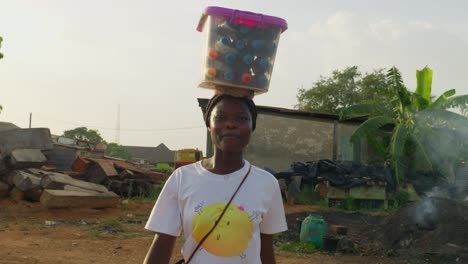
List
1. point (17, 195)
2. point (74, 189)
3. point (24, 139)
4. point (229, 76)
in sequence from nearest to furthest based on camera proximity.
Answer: point (229, 76), point (74, 189), point (17, 195), point (24, 139)

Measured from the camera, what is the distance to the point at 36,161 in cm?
1288

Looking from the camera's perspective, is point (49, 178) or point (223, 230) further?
point (49, 178)

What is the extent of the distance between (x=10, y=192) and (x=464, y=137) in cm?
1136

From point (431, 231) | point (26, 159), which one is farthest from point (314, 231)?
point (26, 159)

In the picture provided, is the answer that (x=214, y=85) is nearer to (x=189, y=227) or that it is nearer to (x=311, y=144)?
(x=189, y=227)

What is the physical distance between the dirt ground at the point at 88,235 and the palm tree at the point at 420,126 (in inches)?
104

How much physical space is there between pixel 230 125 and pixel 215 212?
1.12 feet

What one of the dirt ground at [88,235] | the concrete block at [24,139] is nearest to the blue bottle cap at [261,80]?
the dirt ground at [88,235]

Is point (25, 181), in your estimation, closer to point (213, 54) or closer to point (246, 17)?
point (213, 54)

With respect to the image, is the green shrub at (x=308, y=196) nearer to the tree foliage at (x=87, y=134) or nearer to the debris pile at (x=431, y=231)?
the debris pile at (x=431, y=231)

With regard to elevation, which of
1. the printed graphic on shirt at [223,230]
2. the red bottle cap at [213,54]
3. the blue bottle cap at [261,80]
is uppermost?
the red bottle cap at [213,54]

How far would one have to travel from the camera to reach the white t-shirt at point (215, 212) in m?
1.98

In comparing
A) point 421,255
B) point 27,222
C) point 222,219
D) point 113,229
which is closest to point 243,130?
point 222,219

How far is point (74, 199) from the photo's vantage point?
36.9ft
